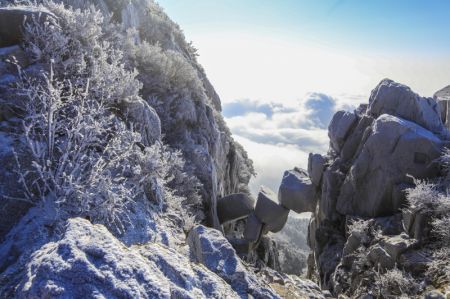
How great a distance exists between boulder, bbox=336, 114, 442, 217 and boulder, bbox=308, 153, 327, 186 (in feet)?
11.0

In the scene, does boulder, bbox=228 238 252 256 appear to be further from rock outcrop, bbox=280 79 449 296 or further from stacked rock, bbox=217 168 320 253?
rock outcrop, bbox=280 79 449 296

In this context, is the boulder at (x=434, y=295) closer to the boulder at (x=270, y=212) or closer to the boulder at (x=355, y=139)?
the boulder at (x=355, y=139)

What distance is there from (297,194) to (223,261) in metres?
19.7

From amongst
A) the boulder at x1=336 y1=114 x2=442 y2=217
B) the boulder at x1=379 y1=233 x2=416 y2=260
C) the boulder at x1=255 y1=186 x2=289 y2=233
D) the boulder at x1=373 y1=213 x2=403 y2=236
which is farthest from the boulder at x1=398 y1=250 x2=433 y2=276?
the boulder at x1=255 y1=186 x2=289 y2=233

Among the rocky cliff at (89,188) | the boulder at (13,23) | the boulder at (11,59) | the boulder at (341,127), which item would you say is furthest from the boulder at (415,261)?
the boulder at (13,23)

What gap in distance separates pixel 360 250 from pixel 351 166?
5645mm

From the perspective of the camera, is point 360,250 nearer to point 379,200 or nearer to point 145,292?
point 379,200

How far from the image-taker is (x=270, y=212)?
79.5 ft

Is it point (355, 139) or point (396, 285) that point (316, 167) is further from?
point (396, 285)

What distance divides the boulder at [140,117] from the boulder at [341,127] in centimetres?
1499

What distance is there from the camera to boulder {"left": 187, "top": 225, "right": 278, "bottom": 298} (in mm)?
5121

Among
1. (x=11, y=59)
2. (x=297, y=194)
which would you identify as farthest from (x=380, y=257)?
(x=11, y=59)

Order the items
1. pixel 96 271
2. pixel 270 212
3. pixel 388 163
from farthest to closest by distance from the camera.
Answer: pixel 270 212 → pixel 388 163 → pixel 96 271

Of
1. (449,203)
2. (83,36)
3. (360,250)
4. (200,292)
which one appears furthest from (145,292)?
(360,250)
